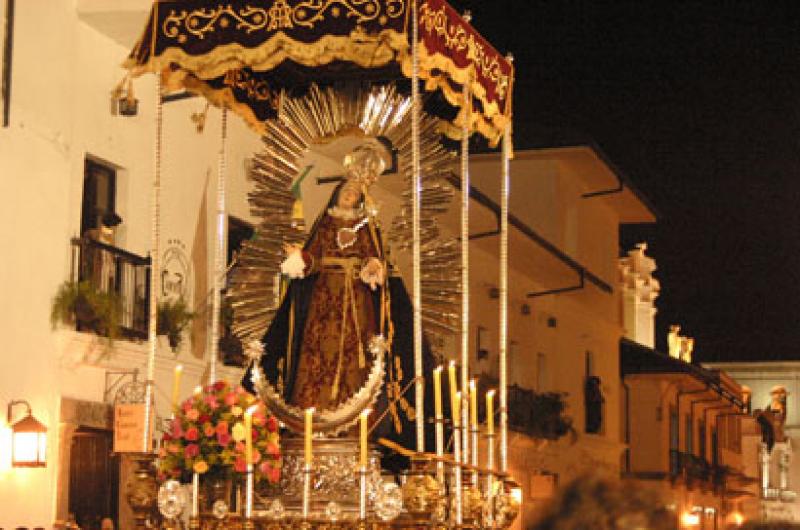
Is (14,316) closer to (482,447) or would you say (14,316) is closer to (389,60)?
(389,60)

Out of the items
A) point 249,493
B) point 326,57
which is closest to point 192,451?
point 249,493

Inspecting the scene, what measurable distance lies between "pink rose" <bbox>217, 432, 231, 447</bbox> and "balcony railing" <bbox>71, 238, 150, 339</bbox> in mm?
5275

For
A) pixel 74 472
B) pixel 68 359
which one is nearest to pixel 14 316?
pixel 68 359

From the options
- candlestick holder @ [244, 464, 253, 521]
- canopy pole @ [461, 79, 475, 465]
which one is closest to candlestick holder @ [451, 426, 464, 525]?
canopy pole @ [461, 79, 475, 465]

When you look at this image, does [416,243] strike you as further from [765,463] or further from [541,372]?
[765,463]

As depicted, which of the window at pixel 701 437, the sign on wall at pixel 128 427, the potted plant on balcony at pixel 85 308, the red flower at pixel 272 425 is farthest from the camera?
the window at pixel 701 437

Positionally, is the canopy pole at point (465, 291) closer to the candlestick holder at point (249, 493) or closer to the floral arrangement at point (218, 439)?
the floral arrangement at point (218, 439)

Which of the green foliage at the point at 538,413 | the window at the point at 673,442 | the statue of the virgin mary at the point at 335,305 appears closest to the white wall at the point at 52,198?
the statue of the virgin mary at the point at 335,305

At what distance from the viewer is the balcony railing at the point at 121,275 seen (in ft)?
47.4

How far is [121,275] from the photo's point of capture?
49.7 feet

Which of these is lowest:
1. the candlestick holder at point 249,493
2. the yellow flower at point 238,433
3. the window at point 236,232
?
the candlestick holder at point 249,493

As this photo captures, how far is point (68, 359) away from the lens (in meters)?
14.1

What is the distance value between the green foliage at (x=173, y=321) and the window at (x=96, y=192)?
1.04 meters

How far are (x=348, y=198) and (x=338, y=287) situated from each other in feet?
2.05
